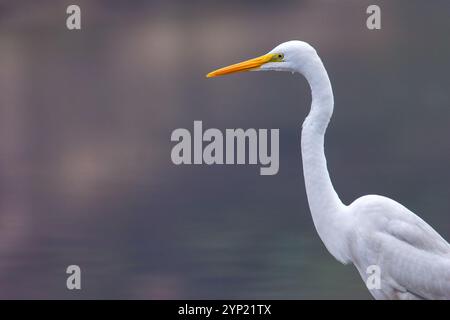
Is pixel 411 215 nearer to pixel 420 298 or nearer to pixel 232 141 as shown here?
pixel 420 298

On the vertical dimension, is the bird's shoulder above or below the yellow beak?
below

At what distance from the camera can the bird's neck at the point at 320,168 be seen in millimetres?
3971

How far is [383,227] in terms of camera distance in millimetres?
4012

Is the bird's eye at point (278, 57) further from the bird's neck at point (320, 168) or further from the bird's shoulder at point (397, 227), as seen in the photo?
the bird's shoulder at point (397, 227)

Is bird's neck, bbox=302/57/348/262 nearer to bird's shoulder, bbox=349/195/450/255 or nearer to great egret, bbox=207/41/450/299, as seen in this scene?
great egret, bbox=207/41/450/299

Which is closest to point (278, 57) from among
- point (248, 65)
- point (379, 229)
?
point (248, 65)

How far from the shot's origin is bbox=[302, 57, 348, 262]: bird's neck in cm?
397

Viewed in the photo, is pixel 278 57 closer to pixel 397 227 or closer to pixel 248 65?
pixel 248 65

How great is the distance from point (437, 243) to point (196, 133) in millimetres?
1081

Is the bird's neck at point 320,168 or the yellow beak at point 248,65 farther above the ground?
the yellow beak at point 248,65

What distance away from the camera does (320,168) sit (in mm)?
4031

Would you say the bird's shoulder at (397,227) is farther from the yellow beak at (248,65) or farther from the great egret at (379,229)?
the yellow beak at (248,65)

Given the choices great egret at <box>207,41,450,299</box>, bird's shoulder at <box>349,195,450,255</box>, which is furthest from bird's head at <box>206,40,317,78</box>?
bird's shoulder at <box>349,195,450,255</box>

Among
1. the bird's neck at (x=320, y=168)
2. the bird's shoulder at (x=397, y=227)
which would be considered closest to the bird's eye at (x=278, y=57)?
the bird's neck at (x=320, y=168)
